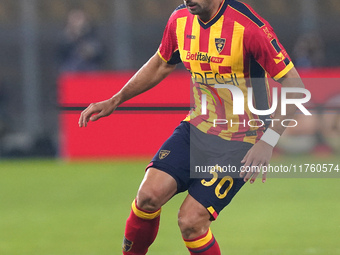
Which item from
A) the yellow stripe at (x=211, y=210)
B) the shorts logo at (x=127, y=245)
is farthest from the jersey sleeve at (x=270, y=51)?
the shorts logo at (x=127, y=245)

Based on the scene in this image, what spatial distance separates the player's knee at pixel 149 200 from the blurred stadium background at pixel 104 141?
1.23 m

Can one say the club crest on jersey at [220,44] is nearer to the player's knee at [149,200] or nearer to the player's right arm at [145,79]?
the player's right arm at [145,79]

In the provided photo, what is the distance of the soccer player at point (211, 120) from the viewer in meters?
3.51

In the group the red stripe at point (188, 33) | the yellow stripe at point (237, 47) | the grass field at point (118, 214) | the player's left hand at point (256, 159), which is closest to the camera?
the player's left hand at point (256, 159)

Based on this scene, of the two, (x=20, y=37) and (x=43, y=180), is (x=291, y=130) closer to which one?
(x=43, y=180)

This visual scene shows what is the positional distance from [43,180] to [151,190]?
4.72 m

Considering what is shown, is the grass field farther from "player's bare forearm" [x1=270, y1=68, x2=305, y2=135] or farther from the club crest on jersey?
the club crest on jersey

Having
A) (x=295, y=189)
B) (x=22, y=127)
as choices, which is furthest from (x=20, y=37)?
(x=295, y=189)

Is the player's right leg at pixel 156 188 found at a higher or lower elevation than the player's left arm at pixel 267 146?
lower

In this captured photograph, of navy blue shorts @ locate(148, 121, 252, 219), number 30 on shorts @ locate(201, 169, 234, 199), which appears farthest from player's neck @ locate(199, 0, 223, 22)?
number 30 on shorts @ locate(201, 169, 234, 199)

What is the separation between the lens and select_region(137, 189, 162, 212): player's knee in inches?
144

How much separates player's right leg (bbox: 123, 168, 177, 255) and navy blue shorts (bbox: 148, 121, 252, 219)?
0.06 meters

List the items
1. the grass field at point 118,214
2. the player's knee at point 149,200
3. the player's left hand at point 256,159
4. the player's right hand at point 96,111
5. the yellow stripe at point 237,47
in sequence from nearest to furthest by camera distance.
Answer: the player's left hand at point 256,159 → the yellow stripe at point 237,47 → the player's knee at point 149,200 → the player's right hand at point 96,111 → the grass field at point 118,214

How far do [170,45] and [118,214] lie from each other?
2735 millimetres
